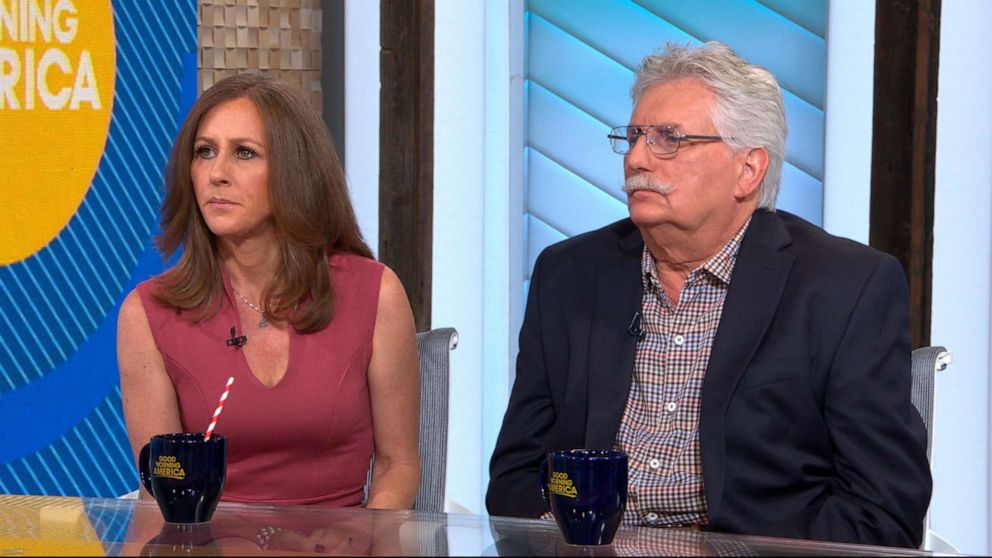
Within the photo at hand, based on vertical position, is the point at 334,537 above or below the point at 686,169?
below

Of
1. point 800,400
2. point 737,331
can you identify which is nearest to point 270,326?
point 737,331

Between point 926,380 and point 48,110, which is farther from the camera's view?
point 48,110

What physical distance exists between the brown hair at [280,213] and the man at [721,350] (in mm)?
429

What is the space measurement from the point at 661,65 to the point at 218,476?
1037mm

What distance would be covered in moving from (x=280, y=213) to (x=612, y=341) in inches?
25.7

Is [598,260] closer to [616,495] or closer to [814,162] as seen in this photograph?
[616,495]

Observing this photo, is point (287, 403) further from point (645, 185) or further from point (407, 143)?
point (407, 143)

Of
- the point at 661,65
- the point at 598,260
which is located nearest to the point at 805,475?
the point at 598,260

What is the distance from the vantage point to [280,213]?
229 cm

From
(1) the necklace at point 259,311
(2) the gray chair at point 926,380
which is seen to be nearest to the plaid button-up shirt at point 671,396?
(2) the gray chair at point 926,380

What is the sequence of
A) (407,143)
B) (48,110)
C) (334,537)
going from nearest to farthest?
(334,537), (48,110), (407,143)

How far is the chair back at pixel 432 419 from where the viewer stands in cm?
239

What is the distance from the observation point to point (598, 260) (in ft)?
7.34

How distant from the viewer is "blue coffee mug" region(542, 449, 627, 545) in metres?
1.42
